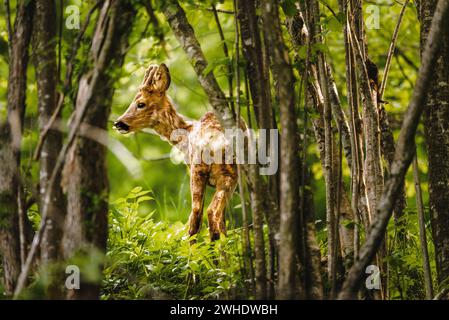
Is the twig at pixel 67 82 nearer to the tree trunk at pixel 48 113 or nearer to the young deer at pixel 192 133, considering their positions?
the tree trunk at pixel 48 113

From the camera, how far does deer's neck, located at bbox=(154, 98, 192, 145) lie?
6.10m

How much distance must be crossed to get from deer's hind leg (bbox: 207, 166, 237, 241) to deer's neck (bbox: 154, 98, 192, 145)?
2.43 ft

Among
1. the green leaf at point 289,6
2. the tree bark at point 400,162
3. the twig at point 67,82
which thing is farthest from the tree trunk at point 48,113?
the tree bark at point 400,162

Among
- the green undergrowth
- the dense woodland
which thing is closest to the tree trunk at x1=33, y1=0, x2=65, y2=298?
the dense woodland

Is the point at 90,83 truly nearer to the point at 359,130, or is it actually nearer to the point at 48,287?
the point at 48,287

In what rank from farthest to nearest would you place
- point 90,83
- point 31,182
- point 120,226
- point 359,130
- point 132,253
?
point 120,226, point 132,253, point 359,130, point 31,182, point 90,83

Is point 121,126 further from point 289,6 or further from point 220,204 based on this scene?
point 289,6

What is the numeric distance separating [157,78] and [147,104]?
0.26 m

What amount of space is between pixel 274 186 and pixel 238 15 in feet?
3.35

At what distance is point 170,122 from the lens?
6121mm

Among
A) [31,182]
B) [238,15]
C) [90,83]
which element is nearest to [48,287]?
[31,182]

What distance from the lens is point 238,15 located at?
4.07 m

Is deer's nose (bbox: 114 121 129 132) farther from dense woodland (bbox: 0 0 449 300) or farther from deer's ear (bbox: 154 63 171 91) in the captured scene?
dense woodland (bbox: 0 0 449 300)

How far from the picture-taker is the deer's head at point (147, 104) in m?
5.90
